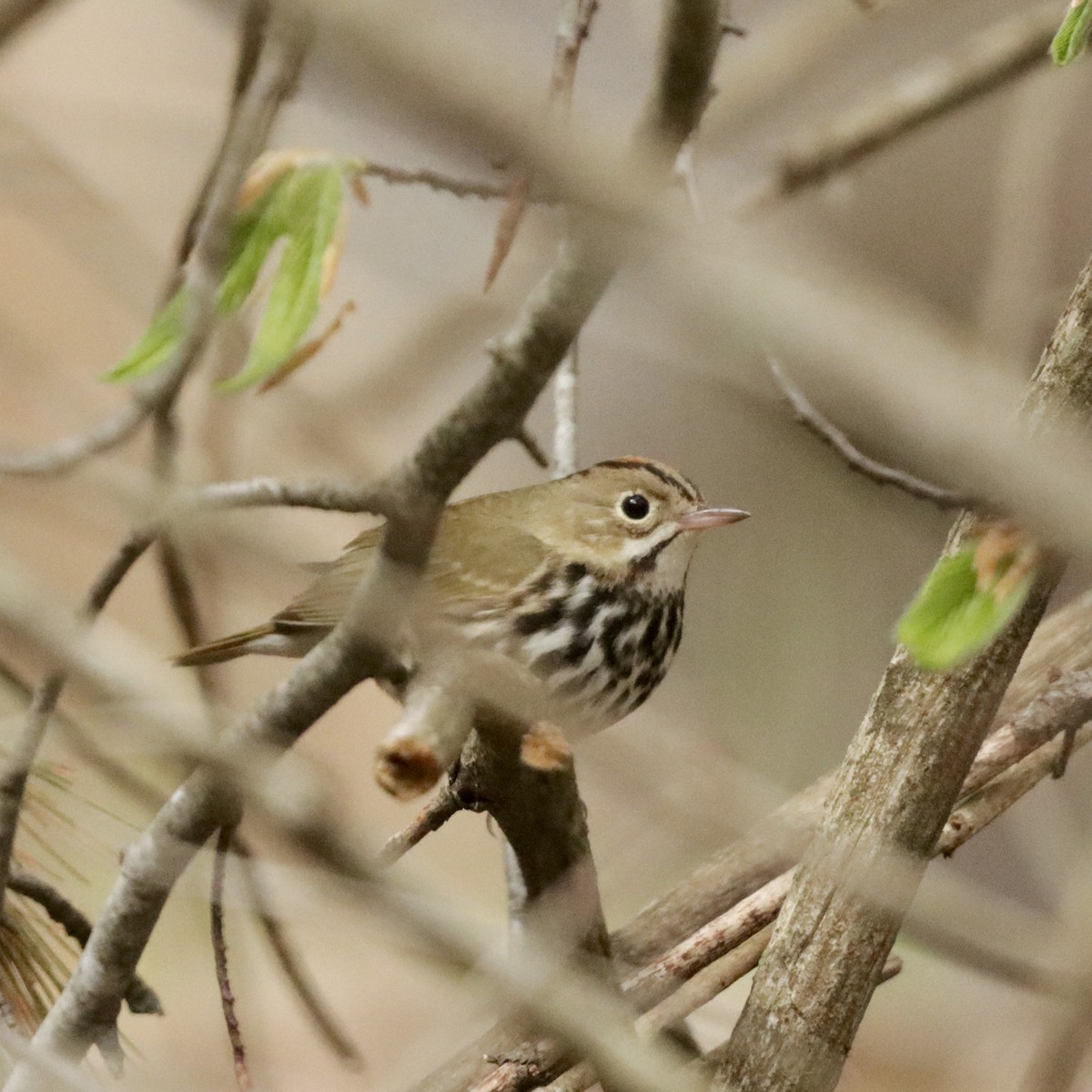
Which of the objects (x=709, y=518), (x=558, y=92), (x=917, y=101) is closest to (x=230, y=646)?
(x=709, y=518)

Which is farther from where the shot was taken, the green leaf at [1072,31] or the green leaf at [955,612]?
the green leaf at [1072,31]

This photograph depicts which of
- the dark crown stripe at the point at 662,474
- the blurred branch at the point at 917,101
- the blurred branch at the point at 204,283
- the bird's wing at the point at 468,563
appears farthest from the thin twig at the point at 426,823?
the blurred branch at the point at 917,101

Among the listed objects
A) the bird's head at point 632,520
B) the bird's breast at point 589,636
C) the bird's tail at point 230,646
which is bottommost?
the bird's tail at point 230,646

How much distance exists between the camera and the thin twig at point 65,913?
1.38m

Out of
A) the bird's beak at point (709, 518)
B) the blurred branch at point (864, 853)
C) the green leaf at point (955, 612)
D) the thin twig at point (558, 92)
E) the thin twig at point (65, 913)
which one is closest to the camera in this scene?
the thin twig at point (558, 92)

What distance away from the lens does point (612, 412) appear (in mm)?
3104

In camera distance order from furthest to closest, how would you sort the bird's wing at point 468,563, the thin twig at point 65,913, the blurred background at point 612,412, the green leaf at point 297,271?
the blurred background at point 612,412 < the bird's wing at point 468,563 < the thin twig at point 65,913 < the green leaf at point 297,271

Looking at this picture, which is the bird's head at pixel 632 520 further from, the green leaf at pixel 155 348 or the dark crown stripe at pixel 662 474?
the green leaf at pixel 155 348

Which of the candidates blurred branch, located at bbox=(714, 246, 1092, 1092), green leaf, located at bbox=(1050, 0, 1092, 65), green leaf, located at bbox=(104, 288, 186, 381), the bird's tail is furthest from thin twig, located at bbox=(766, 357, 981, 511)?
the bird's tail

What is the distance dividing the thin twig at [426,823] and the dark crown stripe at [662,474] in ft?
2.28

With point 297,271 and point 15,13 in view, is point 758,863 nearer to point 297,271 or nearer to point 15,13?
point 297,271

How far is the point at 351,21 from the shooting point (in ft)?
1.26

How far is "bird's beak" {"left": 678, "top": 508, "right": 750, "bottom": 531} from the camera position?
176 centimetres

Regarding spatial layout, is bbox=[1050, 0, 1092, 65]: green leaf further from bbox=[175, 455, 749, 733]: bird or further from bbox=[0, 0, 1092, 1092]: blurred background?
bbox=[175, 455, 749, 733]: bird
